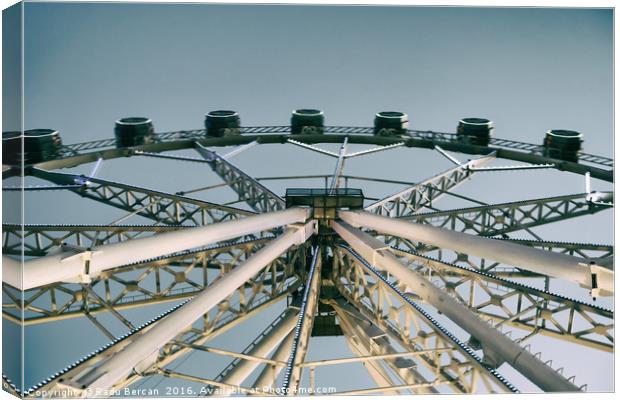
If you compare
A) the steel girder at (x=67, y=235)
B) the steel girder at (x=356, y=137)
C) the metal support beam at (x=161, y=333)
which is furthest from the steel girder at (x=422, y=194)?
the metal support beam at (x=161, y=333)

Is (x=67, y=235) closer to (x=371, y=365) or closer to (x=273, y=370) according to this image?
(x=273, y=370)

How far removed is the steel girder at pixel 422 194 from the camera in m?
34.5

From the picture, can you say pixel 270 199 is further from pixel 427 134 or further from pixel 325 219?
pixel 427 134

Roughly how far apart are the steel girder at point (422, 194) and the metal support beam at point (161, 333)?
12.6 m

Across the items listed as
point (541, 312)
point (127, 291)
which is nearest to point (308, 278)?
point (127, 291)

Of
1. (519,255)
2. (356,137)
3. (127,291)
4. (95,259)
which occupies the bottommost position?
(127,291)

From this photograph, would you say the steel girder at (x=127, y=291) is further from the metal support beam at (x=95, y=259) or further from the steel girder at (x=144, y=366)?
the metal support beam at (x=95, y=259)

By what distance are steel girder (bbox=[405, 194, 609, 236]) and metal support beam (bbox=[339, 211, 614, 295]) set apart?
1089 cm

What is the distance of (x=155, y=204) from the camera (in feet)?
112

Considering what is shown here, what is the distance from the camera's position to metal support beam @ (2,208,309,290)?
13930 millimetres

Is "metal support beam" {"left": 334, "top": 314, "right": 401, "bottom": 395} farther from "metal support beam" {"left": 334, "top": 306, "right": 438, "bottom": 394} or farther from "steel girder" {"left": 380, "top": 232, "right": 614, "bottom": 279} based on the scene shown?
"steel girder" {"left": 380, "top": 232, "right": 614, "bottom": 279}

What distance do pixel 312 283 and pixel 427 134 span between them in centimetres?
2349

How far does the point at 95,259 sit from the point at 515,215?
2377cm

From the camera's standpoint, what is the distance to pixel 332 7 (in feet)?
64.4
